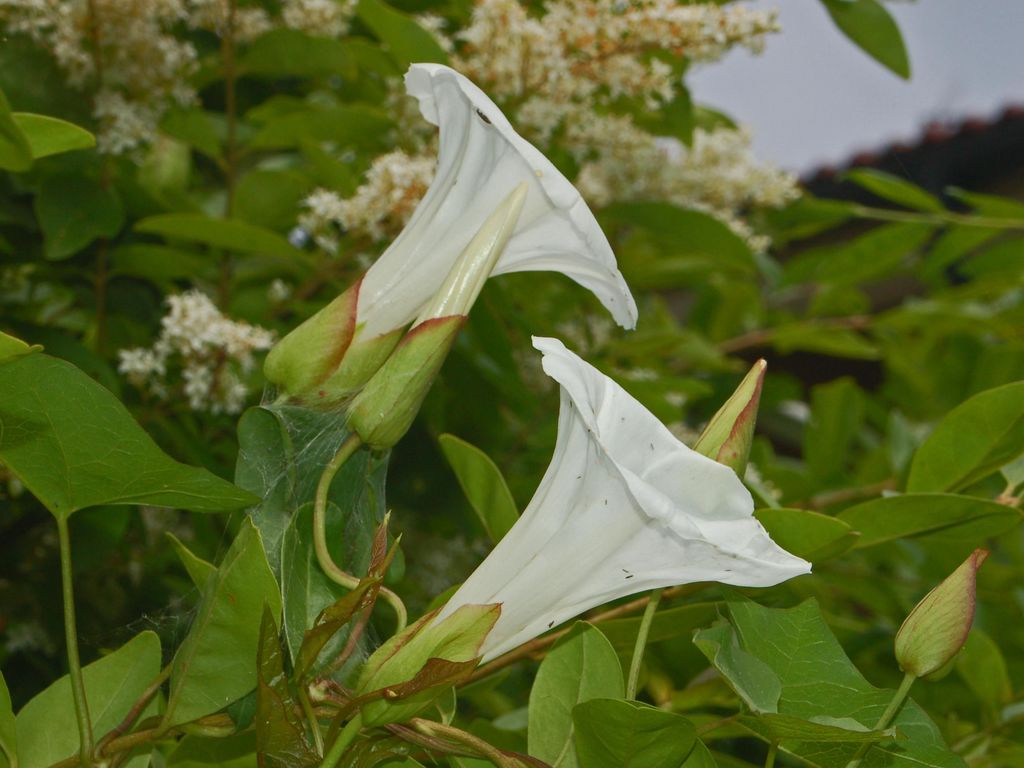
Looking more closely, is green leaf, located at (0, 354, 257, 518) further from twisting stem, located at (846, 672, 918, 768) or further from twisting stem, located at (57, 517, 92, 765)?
twisting stem, located at (846, 672, 918, 768)

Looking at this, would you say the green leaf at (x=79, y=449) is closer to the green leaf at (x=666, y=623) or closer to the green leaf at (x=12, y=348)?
the green leaf at (x=12, y=348)

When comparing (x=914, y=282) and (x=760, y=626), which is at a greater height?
(x=760, y=626)

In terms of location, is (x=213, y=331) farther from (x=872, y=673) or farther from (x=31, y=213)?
(x=872, y=673)

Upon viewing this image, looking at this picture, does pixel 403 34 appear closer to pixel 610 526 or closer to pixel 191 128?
pixel 191 128

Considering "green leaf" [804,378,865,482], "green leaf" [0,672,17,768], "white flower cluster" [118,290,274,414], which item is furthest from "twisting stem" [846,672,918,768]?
"green leaf" [804,378,865,482]

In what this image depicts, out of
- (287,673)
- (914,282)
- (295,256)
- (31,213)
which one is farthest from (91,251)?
(914,282)

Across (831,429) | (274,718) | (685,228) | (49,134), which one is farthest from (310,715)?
(831,429)

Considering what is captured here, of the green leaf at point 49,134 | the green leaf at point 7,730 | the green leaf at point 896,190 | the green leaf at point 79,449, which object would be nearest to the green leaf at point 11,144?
the green leaf at point 49,134
